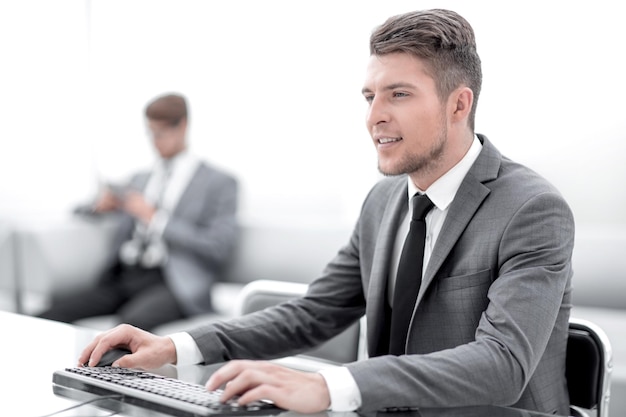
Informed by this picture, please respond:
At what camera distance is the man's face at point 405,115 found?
174cm

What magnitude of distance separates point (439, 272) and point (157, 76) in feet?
12.4

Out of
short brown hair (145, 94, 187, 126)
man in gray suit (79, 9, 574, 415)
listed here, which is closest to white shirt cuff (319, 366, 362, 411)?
man in gray suit (79, 9, 574, 415)

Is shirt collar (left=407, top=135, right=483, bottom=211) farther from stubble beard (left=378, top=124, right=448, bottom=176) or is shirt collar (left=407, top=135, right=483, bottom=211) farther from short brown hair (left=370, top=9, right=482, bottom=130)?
short brown hair (left=370, top=9, right=482, bottom=130)

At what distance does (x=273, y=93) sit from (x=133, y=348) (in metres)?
3.20

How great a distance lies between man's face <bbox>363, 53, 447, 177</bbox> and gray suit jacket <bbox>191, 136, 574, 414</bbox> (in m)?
0.12

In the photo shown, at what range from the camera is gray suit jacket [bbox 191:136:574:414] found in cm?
133

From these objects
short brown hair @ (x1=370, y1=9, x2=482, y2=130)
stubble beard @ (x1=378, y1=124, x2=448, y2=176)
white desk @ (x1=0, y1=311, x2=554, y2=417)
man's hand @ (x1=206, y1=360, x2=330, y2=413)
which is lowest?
white desk @ (x1=0, y1=311, x2=554, y2=417)

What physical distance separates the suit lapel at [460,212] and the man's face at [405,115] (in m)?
0.11

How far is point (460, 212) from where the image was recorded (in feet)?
5.51

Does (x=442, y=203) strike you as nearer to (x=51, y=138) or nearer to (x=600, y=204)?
(x=600, y=204)

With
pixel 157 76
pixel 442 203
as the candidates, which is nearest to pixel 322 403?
pixel 442 203

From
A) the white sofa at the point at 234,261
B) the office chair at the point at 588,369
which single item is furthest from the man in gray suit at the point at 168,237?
the office chair at the point at 588,369

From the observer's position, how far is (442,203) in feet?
5.87

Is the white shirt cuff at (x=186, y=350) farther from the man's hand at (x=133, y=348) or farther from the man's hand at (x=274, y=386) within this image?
the man's hand at (x=274, y=386)
